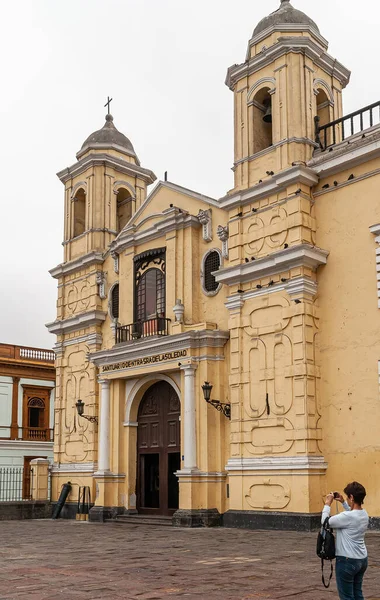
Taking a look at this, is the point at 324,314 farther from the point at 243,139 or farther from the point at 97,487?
the point at 97,487

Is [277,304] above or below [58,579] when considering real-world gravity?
above

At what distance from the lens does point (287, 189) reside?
1844 cm

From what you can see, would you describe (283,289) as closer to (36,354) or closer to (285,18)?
(285,18)

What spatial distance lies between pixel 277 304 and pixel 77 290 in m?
9.93

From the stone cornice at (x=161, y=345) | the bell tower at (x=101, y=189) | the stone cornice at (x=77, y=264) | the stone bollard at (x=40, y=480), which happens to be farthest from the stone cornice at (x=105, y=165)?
the stone bollard at (x=40, y=480)

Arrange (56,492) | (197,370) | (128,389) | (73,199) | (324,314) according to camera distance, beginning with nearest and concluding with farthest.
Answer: (324,314), (197,370), (128,389), (56,492), (73,199)

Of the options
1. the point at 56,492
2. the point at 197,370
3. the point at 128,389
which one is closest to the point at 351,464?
the point at 197,370

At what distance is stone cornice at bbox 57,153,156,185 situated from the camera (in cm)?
2599

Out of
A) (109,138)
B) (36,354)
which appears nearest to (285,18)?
(109,138)

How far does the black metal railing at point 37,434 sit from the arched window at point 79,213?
1348cm

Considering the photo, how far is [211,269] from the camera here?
21.0 metres

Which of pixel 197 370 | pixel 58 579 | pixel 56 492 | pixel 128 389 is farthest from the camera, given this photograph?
pixel 56 492

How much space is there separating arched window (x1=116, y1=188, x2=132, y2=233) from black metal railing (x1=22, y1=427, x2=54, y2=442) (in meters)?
14.3

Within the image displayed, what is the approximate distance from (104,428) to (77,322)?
14.4 feet
